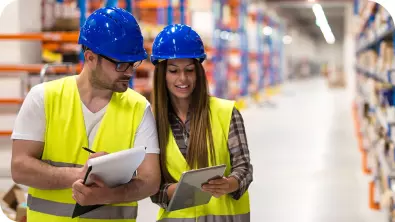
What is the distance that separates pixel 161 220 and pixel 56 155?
1.77 ft

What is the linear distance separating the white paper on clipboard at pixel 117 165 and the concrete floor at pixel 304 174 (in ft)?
5.50

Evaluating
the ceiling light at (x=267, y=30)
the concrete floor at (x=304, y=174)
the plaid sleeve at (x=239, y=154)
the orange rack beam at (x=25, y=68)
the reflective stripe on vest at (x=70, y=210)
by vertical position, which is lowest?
the concrete floor at (x=304, y=174)

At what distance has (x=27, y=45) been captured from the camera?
18.9ft

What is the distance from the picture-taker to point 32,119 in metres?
1.95

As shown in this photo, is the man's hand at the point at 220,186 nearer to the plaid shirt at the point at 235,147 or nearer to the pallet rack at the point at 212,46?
the plaid shirt at the point at 235,147

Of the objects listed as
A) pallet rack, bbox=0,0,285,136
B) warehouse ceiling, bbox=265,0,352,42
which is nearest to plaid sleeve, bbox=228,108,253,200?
Answer: pallet rack, bbox=0,0,285,136

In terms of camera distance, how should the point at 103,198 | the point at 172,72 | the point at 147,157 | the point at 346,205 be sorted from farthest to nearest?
the point at 346,205 < the point at 172,72 < the point at 147,157 < the point at 103,198

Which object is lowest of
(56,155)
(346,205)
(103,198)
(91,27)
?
(346,205)

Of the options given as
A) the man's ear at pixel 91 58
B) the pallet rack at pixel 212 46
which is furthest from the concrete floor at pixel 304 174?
the man's ear at pixel 91 58

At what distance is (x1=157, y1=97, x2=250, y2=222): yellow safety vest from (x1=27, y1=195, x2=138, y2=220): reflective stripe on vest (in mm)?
219

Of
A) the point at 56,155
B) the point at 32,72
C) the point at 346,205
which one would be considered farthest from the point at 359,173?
the point at 56,155

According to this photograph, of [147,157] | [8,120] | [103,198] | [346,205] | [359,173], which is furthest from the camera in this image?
[359,173]

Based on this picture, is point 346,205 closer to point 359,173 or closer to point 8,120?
point 359,173

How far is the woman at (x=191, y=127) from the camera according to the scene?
221 centimetres
